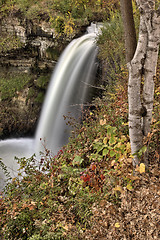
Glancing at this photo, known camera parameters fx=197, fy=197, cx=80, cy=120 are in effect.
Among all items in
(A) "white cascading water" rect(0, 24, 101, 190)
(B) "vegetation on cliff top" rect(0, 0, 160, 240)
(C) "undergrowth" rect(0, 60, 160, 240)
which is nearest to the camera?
(B) "vegetation on cliff top" rect(0, 0, 160, 240)

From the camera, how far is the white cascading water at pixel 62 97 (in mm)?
6215

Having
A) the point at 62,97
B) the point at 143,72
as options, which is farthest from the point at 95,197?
the point at 62,97

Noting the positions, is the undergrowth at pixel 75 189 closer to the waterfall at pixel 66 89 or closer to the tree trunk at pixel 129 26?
the tree trunk at pixel 129 26

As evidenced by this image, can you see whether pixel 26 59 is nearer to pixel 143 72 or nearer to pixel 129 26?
pixel 129 26

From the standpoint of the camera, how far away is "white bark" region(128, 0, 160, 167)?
5.68 feet

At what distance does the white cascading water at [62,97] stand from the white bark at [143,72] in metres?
3.88

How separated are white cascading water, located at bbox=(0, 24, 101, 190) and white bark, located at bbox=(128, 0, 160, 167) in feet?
12.7

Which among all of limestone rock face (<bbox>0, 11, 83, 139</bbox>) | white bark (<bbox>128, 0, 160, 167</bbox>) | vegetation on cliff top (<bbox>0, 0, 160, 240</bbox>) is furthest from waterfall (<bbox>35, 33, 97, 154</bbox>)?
white bark (<bbox>128, 0, 160, 167</bbox>)

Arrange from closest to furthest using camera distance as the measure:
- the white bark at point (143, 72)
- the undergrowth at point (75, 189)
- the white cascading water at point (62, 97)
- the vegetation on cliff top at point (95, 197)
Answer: the white bark at point (143, 72), the vegetation on cliff top at point (95, 197), the undergrowth at point (75, 189), the white cascading water at point (62, 97)

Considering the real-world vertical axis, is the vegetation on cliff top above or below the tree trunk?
below

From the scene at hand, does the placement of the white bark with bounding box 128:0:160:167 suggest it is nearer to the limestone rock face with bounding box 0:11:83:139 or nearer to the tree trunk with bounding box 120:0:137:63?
the tree trunk with bounding box 120:0:137:63

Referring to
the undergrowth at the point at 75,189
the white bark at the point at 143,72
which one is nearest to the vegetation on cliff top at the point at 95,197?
the undergrowth at the point at 75,189

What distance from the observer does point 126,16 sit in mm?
2033

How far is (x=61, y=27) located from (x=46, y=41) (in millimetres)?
941
